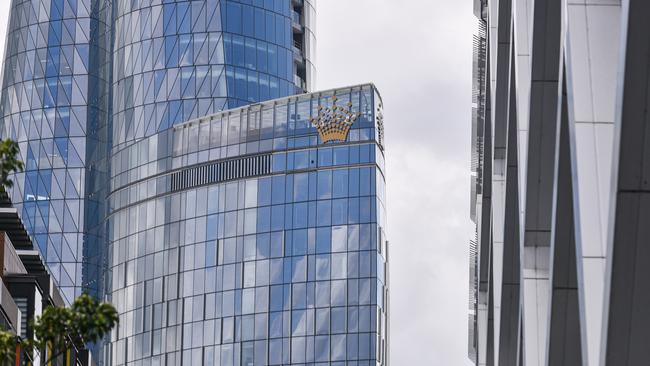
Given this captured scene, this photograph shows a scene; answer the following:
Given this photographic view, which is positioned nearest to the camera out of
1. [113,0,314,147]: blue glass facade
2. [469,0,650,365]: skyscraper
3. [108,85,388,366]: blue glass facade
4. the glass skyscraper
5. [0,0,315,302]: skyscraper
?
[469,0,650,365]: skyscraper

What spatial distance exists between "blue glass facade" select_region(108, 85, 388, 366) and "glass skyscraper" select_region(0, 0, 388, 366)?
0.51 ft

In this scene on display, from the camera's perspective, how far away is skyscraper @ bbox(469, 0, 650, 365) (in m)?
16.9

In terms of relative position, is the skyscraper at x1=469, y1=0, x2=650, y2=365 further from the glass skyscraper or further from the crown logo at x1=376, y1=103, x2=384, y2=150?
the crown logo at x1=376, y1=103, x2=384, y2=150

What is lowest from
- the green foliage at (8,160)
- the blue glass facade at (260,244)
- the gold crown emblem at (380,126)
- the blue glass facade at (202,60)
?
the blue glass facade at (260,244)

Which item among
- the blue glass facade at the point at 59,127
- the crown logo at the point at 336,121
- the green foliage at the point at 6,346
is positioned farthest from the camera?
the blue glass facade at the point at 59,127

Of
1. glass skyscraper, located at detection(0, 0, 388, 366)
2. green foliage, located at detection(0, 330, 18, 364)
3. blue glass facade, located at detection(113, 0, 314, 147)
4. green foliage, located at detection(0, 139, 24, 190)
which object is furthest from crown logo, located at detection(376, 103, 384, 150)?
green foliage, located at detection(0, 330, 18, 364)

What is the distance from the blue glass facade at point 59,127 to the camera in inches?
6673

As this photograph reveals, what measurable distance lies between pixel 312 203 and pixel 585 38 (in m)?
116

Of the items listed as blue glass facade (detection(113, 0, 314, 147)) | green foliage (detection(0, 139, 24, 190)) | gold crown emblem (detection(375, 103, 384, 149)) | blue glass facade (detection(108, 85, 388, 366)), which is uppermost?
blue glass facade (detection(113, 0, 314, 147))

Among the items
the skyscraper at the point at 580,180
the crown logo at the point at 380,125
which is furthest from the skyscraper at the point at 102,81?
the skyscraper at the point at 580,180

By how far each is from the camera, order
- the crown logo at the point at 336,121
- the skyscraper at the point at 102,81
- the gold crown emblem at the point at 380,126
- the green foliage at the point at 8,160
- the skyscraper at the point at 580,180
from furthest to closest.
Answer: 1. the skyscraper at the point at 102,81
2. the gold crown emblem at the point at 380,126
3. the crown logo at the point at 336,121
4. the green foliage at the point at 8,160
5. the skyscraper at the point at 580,180

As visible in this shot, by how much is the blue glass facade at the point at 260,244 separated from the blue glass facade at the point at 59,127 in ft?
63.6

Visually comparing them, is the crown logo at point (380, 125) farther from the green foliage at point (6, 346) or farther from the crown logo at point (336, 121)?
the green foliage at point (6, 346)

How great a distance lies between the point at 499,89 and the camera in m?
36.3
